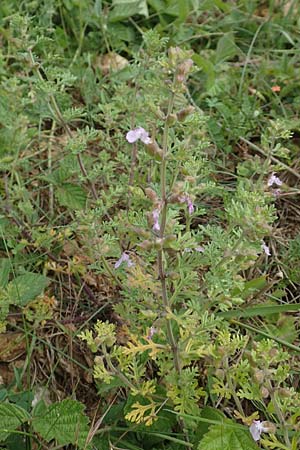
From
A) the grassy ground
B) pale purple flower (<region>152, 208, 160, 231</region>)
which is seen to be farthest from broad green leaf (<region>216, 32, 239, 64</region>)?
pale purple flower (<region>152, 208, 160, 231</region>)

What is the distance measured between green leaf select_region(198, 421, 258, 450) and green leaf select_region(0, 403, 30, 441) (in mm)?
447

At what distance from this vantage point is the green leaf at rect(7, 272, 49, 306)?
1852 mm

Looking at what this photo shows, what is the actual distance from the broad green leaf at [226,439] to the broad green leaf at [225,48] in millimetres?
1702

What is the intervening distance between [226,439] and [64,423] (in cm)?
39

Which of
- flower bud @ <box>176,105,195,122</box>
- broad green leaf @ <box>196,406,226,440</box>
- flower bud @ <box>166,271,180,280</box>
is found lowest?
broad green leaf @ <box>196,406,226,440</box>

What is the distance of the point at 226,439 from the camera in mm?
1504

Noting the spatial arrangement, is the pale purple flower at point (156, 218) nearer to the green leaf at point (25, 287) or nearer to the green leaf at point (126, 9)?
the green leaf at point (25, 287)

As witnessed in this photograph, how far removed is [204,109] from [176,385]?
1.42 metres

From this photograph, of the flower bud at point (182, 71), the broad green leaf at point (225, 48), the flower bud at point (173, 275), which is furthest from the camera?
the broad green leaf at point (225, 48)

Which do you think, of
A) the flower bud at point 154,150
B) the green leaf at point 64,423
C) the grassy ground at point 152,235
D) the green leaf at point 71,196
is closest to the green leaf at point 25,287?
the grassy ground at point 152,235

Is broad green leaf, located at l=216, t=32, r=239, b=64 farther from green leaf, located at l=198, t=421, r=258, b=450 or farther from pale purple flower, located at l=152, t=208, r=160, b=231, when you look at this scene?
green leaf, located at l=198, t=421, r=258, b=450

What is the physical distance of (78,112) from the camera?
1.87 metres

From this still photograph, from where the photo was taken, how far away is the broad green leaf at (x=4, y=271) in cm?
190

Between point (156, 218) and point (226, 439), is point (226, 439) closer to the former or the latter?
point (226, 439)
